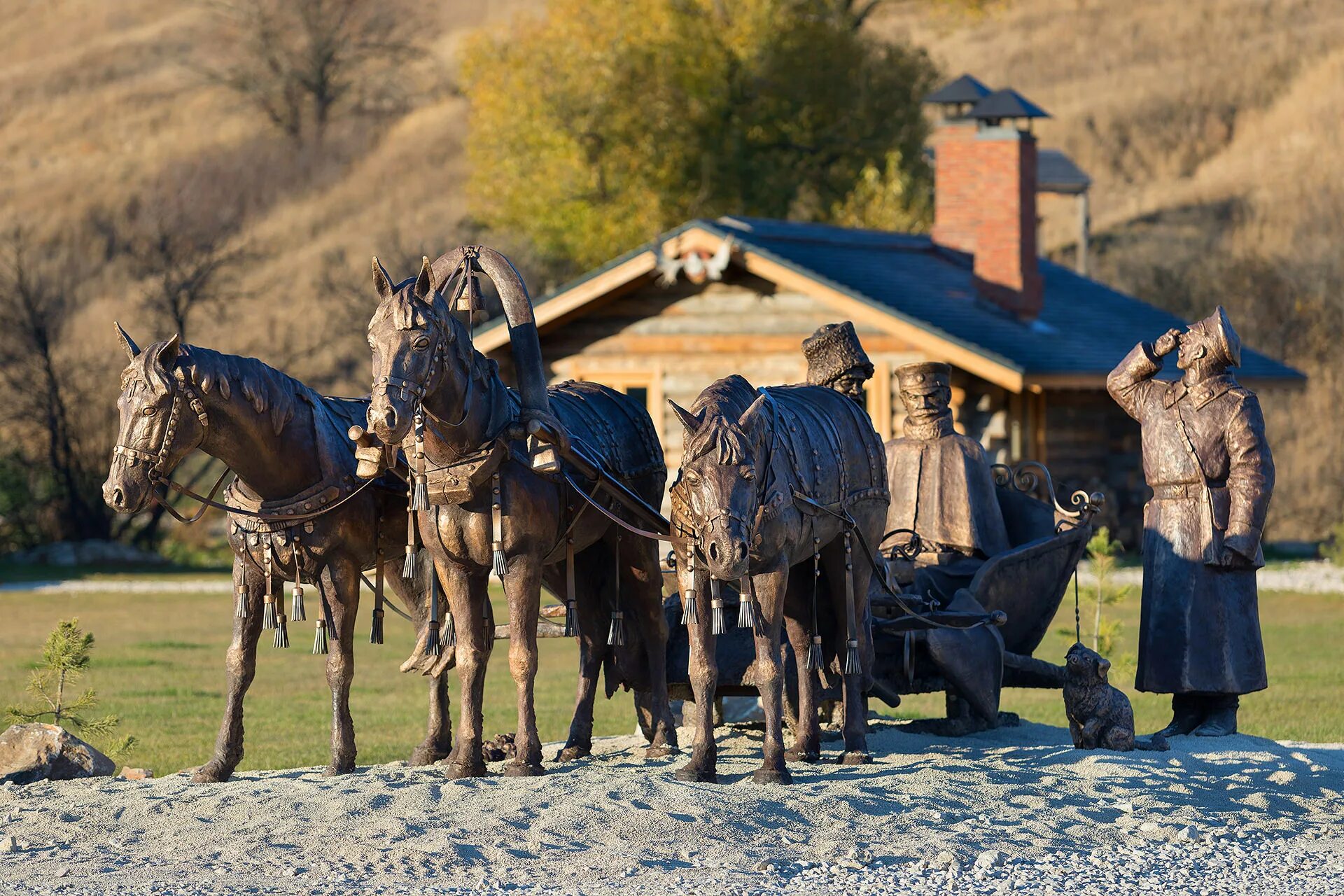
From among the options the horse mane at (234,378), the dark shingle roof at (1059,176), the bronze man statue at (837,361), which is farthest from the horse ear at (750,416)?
the dark shingle roof at (1059,176)

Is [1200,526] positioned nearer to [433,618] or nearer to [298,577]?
[433,618]

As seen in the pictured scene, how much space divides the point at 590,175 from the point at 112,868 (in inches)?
1168

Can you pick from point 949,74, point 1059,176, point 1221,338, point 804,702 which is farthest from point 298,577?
point 949,74

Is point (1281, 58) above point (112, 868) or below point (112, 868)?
above

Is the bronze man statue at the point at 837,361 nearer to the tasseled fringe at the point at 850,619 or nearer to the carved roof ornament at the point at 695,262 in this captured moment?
the tasseled fringe at the point at 850,619

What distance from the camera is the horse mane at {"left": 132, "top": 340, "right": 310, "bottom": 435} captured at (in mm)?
7578

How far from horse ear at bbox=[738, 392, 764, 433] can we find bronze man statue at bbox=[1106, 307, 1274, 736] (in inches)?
103

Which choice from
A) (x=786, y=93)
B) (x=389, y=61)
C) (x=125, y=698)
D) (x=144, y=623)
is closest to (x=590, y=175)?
(x=786, y=93)

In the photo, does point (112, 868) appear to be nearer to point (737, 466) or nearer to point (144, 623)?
point (737, 466)

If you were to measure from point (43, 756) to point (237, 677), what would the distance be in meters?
1.02

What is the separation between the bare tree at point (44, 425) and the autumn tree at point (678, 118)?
35.3 feet

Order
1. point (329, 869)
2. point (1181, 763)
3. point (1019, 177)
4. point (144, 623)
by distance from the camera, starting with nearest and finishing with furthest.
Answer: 1. point (329, 869)
2. point (1181, 763)
3. point (144, 623)
4. point (1019, 177)

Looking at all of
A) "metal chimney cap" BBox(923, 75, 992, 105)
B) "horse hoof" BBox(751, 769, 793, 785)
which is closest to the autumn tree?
"metal chimney cap" BBox(923, 75, 992, 105)

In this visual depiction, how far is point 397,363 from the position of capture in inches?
286
